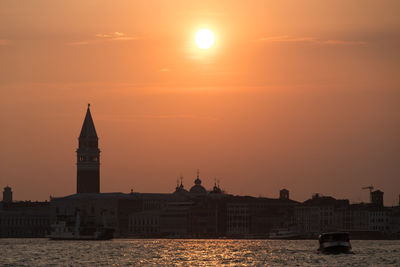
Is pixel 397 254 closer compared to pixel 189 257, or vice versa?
pixel 189 257

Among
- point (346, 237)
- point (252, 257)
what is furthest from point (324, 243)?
point (252, 257)

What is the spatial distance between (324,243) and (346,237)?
266cm

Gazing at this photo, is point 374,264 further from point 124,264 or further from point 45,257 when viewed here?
point 45,257

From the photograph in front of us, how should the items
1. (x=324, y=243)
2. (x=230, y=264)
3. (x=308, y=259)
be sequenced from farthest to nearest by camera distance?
Answer: (x=324, y=243) < (x=308, y=259) < (x=230, y=264)

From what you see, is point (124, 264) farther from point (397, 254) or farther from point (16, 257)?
point (397, 254)

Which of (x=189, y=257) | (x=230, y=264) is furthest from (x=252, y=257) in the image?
(x=230, y=264)

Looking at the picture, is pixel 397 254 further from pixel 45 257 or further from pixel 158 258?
pixel 45 257

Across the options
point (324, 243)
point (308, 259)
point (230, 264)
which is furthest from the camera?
point (324, 243)

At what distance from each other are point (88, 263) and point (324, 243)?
3463 cm

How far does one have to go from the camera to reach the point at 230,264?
129 meters

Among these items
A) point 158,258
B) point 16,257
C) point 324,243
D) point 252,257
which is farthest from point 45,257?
point 324,243

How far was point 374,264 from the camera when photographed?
129 meters

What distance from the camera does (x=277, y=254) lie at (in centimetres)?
15475

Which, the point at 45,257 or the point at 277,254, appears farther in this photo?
the point at 277,254
